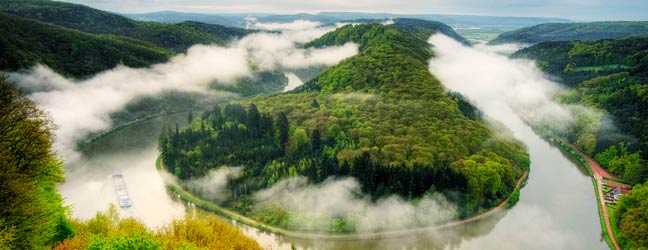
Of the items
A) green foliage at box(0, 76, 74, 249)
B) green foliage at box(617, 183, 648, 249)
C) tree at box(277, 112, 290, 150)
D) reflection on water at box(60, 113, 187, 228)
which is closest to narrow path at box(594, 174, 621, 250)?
green foliage at box(617, 183, 648, 249)

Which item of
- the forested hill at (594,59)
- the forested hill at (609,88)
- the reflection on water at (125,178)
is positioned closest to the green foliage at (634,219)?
the forested hill at (609,88)

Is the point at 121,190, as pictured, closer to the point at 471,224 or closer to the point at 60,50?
the point at 471,224

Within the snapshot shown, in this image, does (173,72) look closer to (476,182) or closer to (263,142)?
(263,142)

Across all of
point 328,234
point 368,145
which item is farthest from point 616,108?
point 328,234

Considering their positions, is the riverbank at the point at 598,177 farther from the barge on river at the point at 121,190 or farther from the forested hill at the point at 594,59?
the barge on river at the point at 121,190

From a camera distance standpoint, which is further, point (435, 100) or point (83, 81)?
point (83, 81)

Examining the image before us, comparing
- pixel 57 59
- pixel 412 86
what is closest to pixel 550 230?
pixel 412 86
